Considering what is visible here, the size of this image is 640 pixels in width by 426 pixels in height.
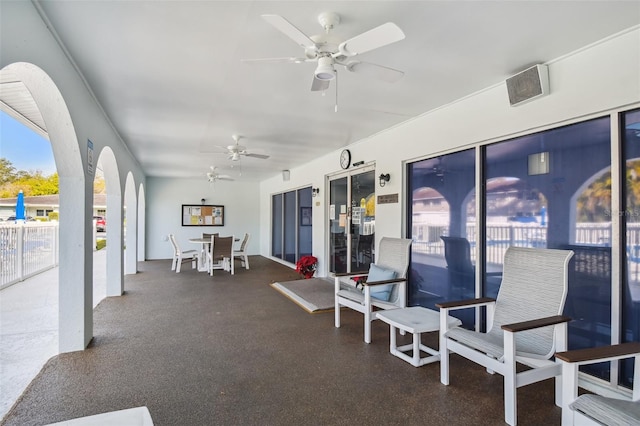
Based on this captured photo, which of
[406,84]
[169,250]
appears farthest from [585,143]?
[169,250]

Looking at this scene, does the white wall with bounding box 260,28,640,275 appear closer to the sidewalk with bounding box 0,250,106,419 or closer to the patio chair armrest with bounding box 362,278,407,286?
the patio chair armrest with bounding box 362,278,407,286

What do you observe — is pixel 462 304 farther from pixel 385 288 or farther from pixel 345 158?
pixel 345 158

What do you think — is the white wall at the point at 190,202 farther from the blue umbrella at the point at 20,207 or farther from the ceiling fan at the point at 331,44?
the ceiling fan at the point at 331,44

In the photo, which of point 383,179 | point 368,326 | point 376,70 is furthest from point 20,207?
point 376,70

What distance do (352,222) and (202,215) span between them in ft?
21.0

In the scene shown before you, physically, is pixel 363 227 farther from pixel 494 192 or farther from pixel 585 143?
pixel 585 143

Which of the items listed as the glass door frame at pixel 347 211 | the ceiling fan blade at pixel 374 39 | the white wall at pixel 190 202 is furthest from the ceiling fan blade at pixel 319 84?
the white wall at pixel 190 202

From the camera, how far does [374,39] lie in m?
1.79

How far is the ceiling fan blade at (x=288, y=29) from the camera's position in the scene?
1566 mm

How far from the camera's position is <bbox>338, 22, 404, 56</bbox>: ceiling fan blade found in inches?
65.8

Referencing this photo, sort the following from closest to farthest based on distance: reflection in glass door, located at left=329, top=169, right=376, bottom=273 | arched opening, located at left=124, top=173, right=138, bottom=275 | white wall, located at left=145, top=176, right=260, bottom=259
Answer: reflection in glass door, located at left=329, top=169, right=376, bottom=273, arched opening, located at left=124, top=173, right=138, bottom=275, white wall, located at left=145, top=176, right=260, bottom=259

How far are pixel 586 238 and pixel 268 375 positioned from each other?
2760 mm

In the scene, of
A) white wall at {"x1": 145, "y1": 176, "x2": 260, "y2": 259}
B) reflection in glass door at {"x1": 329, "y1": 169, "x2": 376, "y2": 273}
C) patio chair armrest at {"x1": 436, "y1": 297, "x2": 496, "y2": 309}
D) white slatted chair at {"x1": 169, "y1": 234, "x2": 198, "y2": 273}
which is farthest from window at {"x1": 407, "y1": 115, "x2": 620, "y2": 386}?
white wall at {"x1": 145, "y1": 176, "x2": 260, "y2": 259}

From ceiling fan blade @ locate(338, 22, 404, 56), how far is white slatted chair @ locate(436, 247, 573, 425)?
1882mm
